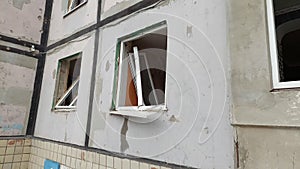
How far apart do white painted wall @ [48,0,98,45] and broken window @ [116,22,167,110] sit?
0.87 m

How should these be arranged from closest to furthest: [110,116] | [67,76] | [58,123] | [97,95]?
[110,116], [97,95], [58,123], [67,76]

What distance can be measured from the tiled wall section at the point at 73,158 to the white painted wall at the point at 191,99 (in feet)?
0.35

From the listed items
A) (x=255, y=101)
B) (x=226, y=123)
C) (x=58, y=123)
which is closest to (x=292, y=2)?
(x=255, y=101)

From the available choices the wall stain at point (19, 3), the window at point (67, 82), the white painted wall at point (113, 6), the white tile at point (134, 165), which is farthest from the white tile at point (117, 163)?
the wall stain at point (19, 3)

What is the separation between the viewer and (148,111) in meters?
1.87

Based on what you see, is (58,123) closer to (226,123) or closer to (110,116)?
(110,116)

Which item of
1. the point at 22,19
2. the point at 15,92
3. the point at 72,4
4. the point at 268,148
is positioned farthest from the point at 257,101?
the point at 22,19

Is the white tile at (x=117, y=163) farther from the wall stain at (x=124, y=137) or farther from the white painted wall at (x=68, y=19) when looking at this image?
the white painted wall at (x=68, y=19)

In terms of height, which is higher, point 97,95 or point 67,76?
point 67,76

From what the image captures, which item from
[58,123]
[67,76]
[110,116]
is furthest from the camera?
[67,76]

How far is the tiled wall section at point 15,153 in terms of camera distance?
3064 millimetres

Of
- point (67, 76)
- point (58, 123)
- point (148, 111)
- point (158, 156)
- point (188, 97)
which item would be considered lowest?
point (158, 156)

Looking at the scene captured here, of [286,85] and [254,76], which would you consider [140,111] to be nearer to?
[254,76]

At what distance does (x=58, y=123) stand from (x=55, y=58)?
1.17 metres
